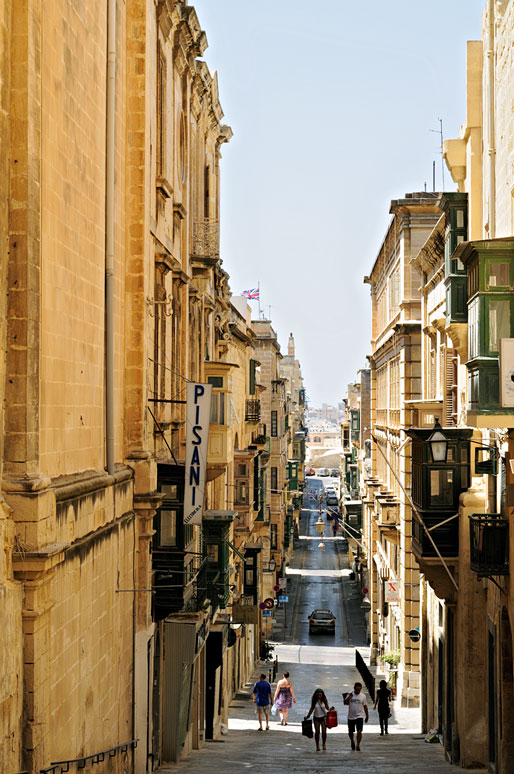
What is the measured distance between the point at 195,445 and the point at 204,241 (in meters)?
8.33

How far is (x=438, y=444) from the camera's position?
22.3 meters

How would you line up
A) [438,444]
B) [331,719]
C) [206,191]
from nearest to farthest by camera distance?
1. [438,444]
2. [331,719]
3. [206,191]

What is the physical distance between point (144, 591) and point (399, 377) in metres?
20.4

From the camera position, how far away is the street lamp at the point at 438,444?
2223cm

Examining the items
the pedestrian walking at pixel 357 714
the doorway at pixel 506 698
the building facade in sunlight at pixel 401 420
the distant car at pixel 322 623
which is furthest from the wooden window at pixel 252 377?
the doorway at pixel 506 698

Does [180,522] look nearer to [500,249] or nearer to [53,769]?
[500,249]

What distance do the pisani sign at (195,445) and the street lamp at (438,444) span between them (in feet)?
21.5

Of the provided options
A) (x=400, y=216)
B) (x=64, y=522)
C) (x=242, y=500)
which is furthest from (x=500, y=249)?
(x=242, y=500)

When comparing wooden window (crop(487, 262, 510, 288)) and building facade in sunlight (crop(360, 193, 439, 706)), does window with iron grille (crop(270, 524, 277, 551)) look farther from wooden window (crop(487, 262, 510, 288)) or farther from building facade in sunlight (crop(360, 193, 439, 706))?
wooden window (crop(487, 262, 510, 288))

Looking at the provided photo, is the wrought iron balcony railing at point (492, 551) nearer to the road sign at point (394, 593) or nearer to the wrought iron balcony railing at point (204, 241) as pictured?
the wrought iron balcony railing at point (204, 241)

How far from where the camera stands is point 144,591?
16.1 metres

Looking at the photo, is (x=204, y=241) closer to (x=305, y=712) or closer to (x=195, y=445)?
(x=195, y=445)

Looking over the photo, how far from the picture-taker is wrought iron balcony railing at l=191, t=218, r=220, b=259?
79.7ft

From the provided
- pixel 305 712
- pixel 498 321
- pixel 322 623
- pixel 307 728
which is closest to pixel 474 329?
pixel 498 321
